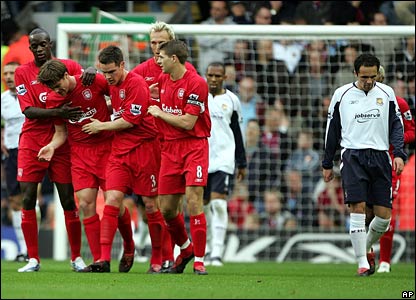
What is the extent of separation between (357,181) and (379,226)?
80 centimetres

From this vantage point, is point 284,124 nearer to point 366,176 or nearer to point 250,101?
point 250,101

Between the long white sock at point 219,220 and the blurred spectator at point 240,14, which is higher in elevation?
the blurred spectator at point 240,14

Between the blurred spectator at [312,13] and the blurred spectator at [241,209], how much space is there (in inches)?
112

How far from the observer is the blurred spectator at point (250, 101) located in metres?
16.9

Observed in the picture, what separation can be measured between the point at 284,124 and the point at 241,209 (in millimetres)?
1463

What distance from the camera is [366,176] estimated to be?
34.4 feet

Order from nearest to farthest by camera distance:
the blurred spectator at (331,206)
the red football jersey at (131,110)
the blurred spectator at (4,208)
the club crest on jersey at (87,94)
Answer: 1. the red football jersey at (131,110)
2. the club crest on jersey at (87,94)
3. the blurred spectator at (4,208)
4. the blurred spectator at (331,206)

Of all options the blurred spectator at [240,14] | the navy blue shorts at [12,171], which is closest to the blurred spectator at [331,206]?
the blurred spectator at [240,14]

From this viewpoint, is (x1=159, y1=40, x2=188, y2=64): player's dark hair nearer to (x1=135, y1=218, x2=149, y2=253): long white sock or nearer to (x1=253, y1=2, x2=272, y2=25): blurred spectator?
(x1=135, y1=218, x2=149, y2=253): long white sock

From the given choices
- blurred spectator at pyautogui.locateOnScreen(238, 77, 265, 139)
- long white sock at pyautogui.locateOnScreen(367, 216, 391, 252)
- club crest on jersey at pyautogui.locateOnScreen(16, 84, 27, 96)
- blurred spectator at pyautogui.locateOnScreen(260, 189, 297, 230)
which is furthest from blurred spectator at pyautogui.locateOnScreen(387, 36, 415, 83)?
club crest on jersey at pyautogui.locateOnScreen(16, 84, 27, 96)

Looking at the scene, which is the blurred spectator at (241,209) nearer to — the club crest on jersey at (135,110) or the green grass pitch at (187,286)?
the green grass pitch at (187,286)

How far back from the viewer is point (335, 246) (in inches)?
616

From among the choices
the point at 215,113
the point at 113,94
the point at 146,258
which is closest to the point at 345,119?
the point at 113,94

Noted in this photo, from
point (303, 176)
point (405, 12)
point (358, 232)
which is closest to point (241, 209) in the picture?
point (303, 176)
